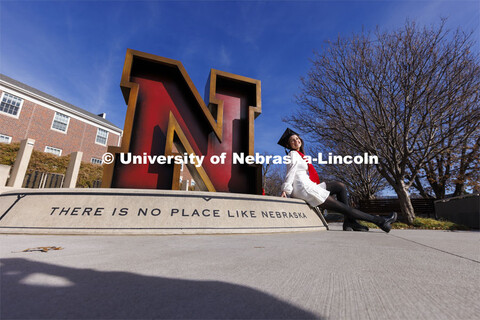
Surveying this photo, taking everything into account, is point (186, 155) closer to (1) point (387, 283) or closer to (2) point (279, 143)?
(2) point (279, 143)

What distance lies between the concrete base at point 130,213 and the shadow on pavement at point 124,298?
1979mm

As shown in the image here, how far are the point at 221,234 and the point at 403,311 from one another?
265 centimetres

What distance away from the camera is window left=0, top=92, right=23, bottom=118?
16453 mm

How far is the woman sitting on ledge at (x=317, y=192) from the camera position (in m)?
4.30

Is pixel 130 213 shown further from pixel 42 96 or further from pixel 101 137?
pixel 101 137

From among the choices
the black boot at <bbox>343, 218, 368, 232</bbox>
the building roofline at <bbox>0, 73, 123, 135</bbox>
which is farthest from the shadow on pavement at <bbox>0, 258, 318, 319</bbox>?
the building roofline at <bbox>0, 73, 123, 135</bbox>

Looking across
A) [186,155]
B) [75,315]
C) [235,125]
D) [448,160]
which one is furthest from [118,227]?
[448,160]

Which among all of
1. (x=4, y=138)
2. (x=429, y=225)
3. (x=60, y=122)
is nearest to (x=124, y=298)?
(x=429, y=225)

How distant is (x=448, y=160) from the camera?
13.0 meters

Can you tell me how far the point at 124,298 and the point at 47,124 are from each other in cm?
2448

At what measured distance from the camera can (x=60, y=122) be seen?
1967cm

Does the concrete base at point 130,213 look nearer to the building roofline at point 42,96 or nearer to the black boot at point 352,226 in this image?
the black boot at point 352,226

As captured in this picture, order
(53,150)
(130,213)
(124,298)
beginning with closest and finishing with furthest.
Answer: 1. (124,298)
2. (130,213)
3. (53,150)

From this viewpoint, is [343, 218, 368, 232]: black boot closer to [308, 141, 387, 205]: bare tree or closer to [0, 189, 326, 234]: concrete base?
[0, 189, 326, 234]: concrete base
